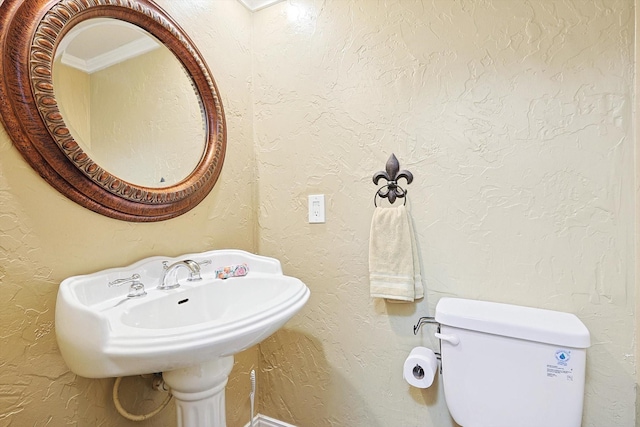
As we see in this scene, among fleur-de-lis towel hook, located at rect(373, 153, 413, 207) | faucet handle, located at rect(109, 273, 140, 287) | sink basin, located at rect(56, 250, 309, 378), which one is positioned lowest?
sink basin, located at rect(56, 250, 309, 378)

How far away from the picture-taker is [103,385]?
900 millimetres

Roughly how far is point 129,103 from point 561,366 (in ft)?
5.08

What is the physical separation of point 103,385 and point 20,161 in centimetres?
66

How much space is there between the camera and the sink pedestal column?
837 millimetres

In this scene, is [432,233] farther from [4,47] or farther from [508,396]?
[4,47]

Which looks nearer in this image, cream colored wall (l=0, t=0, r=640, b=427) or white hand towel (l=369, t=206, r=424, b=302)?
cream colored wall (l=0, t=0, r=640, b=427)

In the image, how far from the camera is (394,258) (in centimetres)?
111

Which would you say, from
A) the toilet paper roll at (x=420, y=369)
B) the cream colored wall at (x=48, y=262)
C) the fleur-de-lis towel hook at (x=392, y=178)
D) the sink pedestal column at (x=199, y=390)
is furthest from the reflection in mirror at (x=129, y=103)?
the toilet paper roll at (x=420, y=369)

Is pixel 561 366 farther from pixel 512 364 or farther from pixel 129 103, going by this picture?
pixel 129 103

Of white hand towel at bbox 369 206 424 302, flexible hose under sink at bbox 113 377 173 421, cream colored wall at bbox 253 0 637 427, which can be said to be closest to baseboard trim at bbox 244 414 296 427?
cream colored wall at bbox 253 0 637 427

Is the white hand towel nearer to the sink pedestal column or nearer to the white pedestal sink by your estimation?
the white pedestal sink

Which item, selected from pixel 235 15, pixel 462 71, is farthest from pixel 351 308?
pixel 235 15

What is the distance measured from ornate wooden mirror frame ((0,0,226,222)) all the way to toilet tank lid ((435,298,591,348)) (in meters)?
1.03

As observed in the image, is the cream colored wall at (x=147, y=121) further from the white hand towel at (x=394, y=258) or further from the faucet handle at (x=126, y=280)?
the white hand towel at (x=394, y=258)
